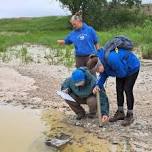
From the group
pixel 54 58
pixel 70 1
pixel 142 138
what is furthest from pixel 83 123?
pixel 70 1

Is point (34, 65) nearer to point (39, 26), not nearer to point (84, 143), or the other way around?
point (84, 143)

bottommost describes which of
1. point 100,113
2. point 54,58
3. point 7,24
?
point 7,24

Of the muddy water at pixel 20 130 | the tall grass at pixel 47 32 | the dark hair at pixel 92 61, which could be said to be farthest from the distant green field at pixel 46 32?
the dark hair at pixel 92 61

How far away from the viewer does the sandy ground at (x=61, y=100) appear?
313 inches

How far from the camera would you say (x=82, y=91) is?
340 inches

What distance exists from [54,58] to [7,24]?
106 feet

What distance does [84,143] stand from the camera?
777cm

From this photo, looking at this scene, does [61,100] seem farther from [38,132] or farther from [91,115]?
[38,132]

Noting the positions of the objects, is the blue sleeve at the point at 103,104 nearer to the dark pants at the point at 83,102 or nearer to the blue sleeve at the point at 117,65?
the dark pants at the point at 83,102

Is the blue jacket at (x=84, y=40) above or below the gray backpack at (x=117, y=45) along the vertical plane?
below

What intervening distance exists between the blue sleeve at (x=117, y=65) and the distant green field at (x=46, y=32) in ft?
28.8

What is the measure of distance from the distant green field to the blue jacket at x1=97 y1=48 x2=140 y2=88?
864cm

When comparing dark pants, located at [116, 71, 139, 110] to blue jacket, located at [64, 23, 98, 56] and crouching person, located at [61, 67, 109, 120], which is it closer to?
crouching person, located at [61, 67, 109, 120]

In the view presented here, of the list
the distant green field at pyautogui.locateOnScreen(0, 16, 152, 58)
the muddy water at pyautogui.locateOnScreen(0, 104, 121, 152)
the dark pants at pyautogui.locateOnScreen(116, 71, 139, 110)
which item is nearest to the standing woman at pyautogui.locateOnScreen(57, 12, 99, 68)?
the muddy water at pyautogui.locateOnScreen(0, 104, 121, 152)
